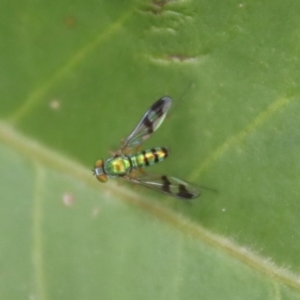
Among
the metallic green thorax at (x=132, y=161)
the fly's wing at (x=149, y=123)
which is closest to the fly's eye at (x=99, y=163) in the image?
the metallic green thorax at (x=132, y=161)

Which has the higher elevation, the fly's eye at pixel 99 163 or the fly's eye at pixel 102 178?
the fly's eye at pixel 99 163

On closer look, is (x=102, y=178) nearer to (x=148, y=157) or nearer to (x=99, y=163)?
(x=99, y=163)

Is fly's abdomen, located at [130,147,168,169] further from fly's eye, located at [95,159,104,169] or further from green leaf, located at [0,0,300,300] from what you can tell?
fly's eye, located at [95,159,104,169]

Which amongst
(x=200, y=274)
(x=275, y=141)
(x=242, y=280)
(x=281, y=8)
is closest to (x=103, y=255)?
(x=200, y=274)

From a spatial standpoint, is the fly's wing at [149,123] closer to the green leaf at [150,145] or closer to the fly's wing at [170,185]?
the green leaf at [150,145]

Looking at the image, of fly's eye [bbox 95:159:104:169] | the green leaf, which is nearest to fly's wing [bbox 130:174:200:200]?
the green leaf

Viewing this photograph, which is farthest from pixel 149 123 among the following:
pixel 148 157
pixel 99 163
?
pixel 99 163

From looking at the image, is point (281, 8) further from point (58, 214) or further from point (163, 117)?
point (58, 214)
